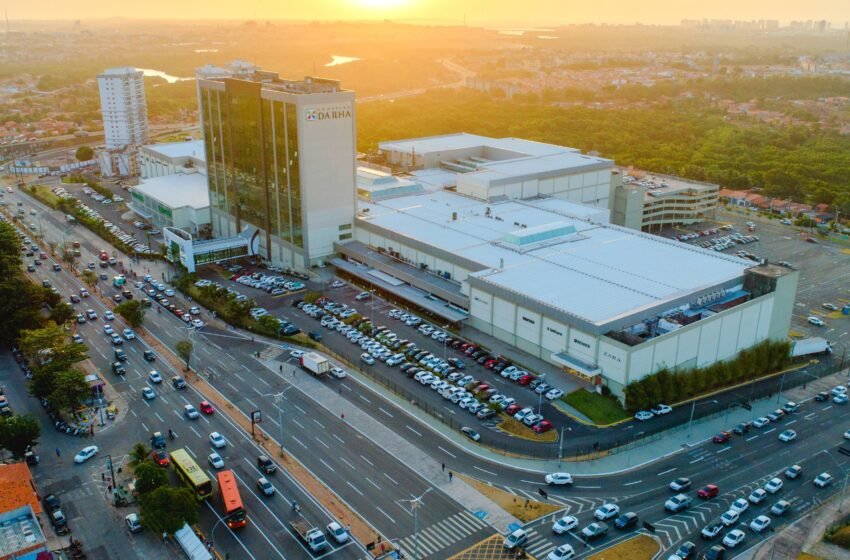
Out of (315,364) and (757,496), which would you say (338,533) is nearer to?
(315,364)

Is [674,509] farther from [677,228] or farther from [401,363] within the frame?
[677,228]

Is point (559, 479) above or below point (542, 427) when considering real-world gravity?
below

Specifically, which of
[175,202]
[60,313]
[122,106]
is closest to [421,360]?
[60,313]

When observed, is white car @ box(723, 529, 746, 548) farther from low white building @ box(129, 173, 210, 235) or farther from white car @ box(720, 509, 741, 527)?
low white building @ box(129, 173, 210, 235)

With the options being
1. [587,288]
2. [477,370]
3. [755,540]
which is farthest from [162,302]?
[755,540]

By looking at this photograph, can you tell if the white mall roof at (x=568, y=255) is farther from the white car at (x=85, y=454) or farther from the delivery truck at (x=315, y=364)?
the white car at (x=85, y=454)

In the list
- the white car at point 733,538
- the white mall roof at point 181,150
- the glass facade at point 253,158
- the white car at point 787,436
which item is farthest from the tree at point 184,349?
the white mall roof at point 181,150
